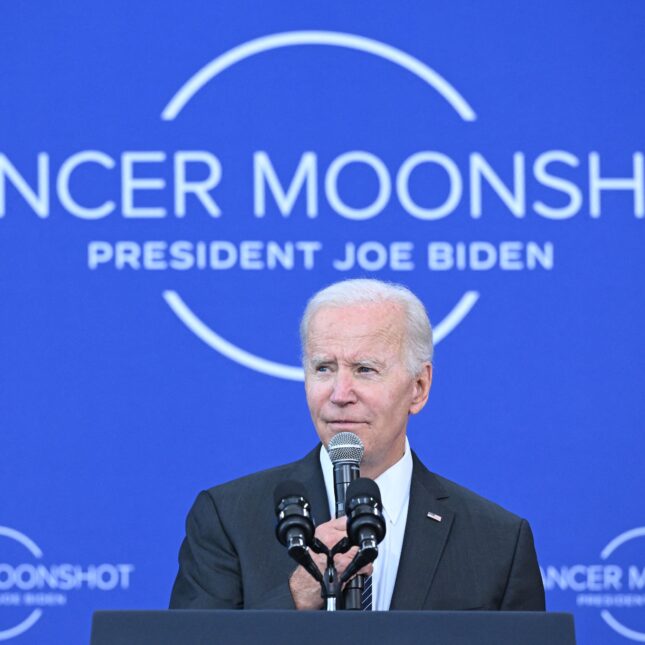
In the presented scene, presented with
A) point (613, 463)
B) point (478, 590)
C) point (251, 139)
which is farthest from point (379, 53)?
point (478, 590)

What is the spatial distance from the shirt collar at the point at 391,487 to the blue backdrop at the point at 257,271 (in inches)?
33.7

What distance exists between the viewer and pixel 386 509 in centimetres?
299

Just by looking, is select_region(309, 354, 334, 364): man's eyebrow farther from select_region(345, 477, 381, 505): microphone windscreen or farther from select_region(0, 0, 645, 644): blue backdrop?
select_region(0, 0, 645, 644): blue backdrop

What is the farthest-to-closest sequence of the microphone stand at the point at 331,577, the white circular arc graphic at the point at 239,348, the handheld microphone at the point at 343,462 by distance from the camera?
1. the white circular arc graphic at the point at 239,348
2. the handheld microphone at the point at 343,462
3. the microphone stand at the point at 331,577

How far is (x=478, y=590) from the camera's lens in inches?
113

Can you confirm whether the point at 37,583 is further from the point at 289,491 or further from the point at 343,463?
the point at 289,491

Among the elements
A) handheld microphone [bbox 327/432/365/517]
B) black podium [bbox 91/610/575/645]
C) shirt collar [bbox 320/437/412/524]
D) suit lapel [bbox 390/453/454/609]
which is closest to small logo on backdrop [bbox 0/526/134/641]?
shirt collar [bbox 320/437/412/524]

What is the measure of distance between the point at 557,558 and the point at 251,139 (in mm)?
1516

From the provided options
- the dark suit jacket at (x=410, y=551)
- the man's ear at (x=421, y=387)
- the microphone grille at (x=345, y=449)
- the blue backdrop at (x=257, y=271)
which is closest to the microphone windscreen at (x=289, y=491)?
the microphone grille at (x=345, y=449)

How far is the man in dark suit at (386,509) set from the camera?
286 cm

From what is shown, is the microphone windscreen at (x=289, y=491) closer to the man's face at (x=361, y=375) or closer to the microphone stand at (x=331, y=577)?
the microphone stand at (x=331, y=577)

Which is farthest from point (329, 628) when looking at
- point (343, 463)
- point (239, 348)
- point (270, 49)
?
point (270, 49)

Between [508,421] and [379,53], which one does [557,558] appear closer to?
[508,421]

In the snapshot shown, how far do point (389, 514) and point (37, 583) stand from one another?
1.30m
